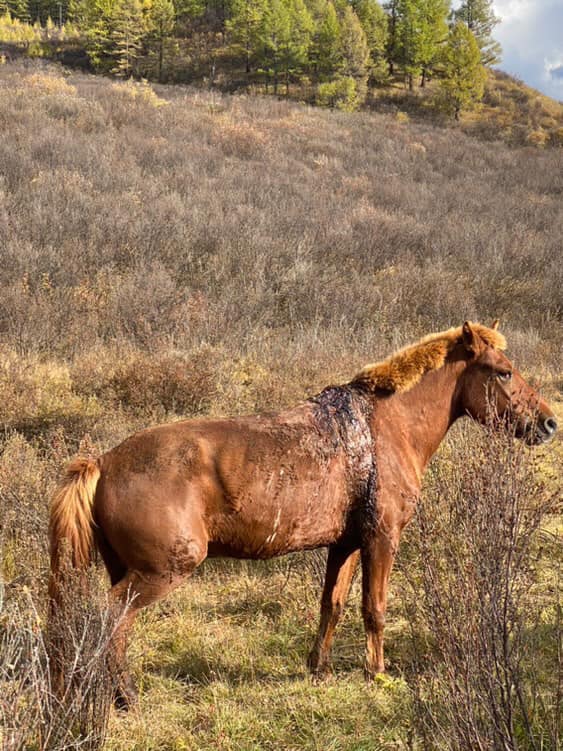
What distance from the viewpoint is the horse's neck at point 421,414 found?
3266mm

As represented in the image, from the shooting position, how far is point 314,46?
46312mm

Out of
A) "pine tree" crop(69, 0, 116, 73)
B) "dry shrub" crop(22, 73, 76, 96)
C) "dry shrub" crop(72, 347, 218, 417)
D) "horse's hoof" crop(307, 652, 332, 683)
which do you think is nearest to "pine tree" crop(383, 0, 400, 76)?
"pine tree" crop(69, 0, 116, 73)

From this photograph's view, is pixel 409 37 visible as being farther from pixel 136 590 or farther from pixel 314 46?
pixel 136 590

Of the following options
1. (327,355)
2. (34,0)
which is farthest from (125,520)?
(34,0)

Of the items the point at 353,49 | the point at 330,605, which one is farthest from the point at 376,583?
the point at 353,49

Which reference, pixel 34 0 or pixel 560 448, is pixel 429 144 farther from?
pixel 34 0

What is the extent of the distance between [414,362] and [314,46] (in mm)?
49770

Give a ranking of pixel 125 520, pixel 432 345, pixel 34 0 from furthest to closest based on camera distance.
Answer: pixel 34 0 < pixel 432 345 < pixel 125 520

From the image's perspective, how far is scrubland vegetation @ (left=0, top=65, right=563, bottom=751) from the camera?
2.38m

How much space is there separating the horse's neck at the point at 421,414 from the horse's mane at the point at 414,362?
0.18 ft

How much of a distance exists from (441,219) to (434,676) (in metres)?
17.1

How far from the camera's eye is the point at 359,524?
309 centimetres

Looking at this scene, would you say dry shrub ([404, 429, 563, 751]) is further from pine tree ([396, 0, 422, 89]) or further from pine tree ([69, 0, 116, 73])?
pine tree ([69, 0, 116, 73])

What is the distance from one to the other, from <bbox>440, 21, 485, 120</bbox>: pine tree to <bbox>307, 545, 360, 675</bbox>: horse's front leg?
4310 centimetres
